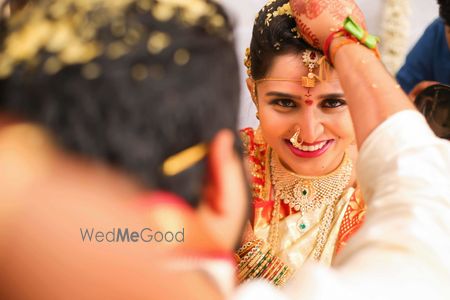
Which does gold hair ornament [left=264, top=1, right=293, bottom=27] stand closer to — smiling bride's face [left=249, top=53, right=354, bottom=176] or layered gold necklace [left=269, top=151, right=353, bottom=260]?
smiling bride's face [left=249, top=53, right=354, bottom=176]

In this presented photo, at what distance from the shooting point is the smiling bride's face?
1059mm

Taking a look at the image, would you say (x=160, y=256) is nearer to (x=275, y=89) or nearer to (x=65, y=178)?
(x=65, y=178)

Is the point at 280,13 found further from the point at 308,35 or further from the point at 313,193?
the point at 313,193

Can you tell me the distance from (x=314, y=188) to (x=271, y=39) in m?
0.33

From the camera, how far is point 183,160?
0.41 m

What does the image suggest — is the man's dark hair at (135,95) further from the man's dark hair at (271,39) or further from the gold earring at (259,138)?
the gold earring at (259,138)

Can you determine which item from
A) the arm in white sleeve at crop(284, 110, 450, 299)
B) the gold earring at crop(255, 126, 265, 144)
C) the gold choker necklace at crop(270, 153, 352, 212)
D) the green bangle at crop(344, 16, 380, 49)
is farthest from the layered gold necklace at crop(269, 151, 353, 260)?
the arm in white sleeve at crop(284, 110, 450, 299)

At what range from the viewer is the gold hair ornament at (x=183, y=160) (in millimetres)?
408

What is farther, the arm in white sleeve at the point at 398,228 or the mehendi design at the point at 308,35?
the mehendi design at the point at 308,35

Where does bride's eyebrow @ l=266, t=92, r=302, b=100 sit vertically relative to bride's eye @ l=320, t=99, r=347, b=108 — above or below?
above

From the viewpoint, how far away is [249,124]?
1.74 metres

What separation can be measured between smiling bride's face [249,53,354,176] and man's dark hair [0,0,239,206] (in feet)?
2.14

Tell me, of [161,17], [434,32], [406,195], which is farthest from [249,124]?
[161,17]

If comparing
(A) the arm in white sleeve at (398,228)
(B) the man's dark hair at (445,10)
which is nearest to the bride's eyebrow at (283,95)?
(A) the arm in white sleeve at (398,228)
